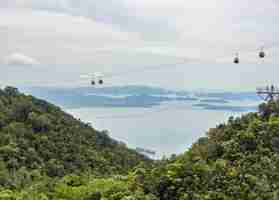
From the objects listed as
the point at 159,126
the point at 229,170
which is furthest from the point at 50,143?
the point at 159,126

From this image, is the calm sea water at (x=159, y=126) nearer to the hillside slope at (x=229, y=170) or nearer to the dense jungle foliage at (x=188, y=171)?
the dense jungle foliage at (x=188, y=171)

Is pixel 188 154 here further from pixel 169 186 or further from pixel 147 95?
pixel 147 95

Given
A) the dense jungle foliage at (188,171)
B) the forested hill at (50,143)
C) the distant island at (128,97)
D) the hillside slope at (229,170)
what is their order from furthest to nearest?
the distant island at (128,97), the forested hill at (50,143), the dense jungle foliage at (188,171), the hillside slope at (229,170)

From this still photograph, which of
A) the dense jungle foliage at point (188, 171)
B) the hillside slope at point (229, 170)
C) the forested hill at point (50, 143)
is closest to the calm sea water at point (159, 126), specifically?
the forested hill at point (50, 143)

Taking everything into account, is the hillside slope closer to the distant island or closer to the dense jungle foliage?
the dense jungle foliage

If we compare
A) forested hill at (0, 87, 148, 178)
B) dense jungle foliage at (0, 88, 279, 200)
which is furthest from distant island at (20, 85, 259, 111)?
dense jungle foliage at (0, 88, 279, 200)

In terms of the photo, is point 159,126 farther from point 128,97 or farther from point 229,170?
point 229,170

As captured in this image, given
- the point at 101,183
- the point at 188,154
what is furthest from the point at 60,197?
the point at 188,154

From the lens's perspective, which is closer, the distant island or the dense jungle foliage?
the dense jungle foliage
